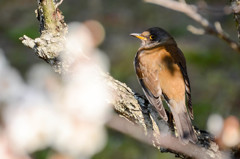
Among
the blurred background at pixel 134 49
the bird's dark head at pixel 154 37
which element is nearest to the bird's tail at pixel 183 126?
the bird's dark head at pixel 154 37

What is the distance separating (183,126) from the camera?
3242mm

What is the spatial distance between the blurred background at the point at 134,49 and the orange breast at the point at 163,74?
2.33 meters

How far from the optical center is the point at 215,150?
3.02 metres

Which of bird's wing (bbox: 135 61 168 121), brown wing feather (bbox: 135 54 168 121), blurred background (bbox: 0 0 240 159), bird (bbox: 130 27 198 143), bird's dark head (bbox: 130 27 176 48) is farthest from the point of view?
blurred background (bbox: 0 0 240 159)

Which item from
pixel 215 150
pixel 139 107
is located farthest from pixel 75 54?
pixel 215 150

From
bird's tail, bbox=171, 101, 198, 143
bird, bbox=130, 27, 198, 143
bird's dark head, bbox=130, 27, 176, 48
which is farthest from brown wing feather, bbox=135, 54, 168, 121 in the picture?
bird's dark head, bbox=130, 27, 176, 48

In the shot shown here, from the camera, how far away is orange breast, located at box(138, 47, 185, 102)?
13.3 ft

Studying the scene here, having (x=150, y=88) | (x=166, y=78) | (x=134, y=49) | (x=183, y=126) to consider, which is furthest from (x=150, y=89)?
(x=134, y=49)

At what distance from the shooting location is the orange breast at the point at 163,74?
4.06 metres

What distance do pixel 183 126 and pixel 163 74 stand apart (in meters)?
1.00

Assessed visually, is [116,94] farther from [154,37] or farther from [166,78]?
[154,37]

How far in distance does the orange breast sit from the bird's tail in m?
0.17

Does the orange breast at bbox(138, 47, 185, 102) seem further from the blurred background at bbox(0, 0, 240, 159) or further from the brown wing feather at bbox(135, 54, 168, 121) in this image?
the blurred background at bbox(0, 0, 240, 159)

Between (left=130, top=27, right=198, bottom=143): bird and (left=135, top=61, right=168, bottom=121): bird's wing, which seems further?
(left=130, top=27, right=198, bottom=143): bird
